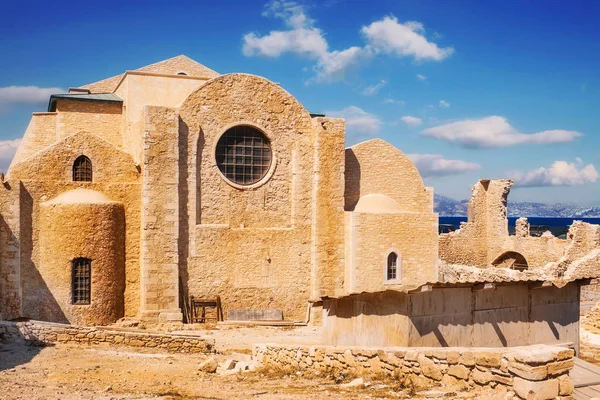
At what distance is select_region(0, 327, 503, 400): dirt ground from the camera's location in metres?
8.41

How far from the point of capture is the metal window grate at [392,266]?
19.2 meters

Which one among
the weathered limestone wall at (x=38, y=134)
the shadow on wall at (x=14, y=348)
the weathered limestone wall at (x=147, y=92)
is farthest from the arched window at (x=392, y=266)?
the weathered limestone wall at (x=38, y=134)

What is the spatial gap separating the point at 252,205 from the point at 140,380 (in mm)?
8593

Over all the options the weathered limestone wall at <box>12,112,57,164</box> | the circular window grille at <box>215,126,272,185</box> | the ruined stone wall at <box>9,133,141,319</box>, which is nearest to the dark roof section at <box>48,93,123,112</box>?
the weathered limestone wall at <box>12,112,57,164</box>

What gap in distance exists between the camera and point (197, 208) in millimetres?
17766

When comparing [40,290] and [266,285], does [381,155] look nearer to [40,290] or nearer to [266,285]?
[266,285]

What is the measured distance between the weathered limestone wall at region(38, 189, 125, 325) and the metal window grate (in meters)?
8.49

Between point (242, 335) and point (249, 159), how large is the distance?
560 cm

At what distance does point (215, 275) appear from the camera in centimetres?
1786

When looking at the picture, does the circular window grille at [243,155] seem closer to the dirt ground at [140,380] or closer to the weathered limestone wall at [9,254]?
the dirt ground at [140,380]

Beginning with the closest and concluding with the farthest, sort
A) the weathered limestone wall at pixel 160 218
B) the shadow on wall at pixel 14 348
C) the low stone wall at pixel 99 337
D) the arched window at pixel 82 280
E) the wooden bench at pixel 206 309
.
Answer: the shadow on wall at pixel 14 348 < the low stone wall at pixel 99 337 < the arched window at pixel 82 280 < the weathered limestone wall at pixel 160 218 < the wooden bench at pixel 206 309

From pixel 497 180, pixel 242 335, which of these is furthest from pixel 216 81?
pixel 497 180

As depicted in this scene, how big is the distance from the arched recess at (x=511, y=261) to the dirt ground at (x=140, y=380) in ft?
61.1

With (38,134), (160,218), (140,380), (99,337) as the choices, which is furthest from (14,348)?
(38,134)
